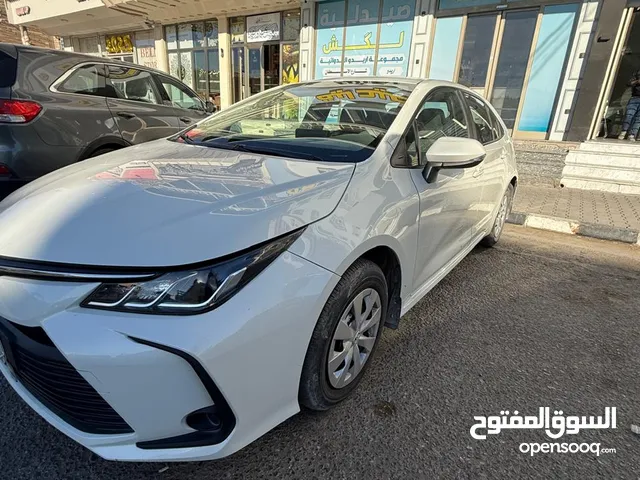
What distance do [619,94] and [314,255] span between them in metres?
10.1

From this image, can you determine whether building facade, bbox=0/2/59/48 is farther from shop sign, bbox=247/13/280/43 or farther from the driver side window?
the driver side window

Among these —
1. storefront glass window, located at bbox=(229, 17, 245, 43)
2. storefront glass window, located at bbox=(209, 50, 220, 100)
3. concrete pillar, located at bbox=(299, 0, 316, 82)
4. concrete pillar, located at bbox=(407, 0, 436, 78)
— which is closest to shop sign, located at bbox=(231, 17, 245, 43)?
storefront glass window, located at bbox=(229, 17, 245, 43)

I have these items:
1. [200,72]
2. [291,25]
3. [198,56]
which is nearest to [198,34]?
[198,56]

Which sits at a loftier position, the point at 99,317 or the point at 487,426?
the point at 99,317

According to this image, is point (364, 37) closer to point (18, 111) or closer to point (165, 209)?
point (18, 111)

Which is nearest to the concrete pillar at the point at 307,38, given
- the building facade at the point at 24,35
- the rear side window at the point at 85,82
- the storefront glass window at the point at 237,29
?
the storefront glass window at the point at 237,29

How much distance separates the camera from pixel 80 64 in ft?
12.8

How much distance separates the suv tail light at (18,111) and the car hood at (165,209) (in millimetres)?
1799

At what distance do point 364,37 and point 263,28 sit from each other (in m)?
3.78

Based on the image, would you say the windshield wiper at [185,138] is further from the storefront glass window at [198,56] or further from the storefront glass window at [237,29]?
the storefront glass window at [198,56]

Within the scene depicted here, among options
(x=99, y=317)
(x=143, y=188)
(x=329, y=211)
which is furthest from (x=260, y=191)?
(x=99, y=317)

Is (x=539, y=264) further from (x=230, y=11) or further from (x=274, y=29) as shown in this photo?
(x=230, y=11)

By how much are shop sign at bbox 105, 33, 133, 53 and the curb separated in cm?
1782

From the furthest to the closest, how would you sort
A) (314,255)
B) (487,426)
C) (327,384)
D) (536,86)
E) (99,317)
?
(536,86), (487,426), (327,384), (314,255), (99,317)
